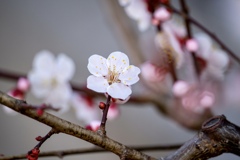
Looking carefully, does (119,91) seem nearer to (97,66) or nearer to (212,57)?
(97,66)

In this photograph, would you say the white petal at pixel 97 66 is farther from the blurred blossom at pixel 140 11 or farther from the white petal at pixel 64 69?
the white petal at pixel 64 69

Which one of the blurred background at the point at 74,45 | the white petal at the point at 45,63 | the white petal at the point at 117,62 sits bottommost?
the white petal at the point at 117,62

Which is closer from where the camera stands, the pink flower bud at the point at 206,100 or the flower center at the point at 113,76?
the flower center at the point at 113,76

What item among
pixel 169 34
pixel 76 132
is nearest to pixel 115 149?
pixel 76 132

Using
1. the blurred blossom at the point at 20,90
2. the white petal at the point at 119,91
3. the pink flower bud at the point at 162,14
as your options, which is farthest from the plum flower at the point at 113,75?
the blurred blossom at the point at 20,90

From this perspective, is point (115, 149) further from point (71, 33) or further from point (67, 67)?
point (71, 33)

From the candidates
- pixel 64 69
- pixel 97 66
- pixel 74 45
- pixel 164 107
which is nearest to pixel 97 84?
pixel 97 66

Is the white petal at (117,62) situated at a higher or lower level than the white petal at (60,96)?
lower
